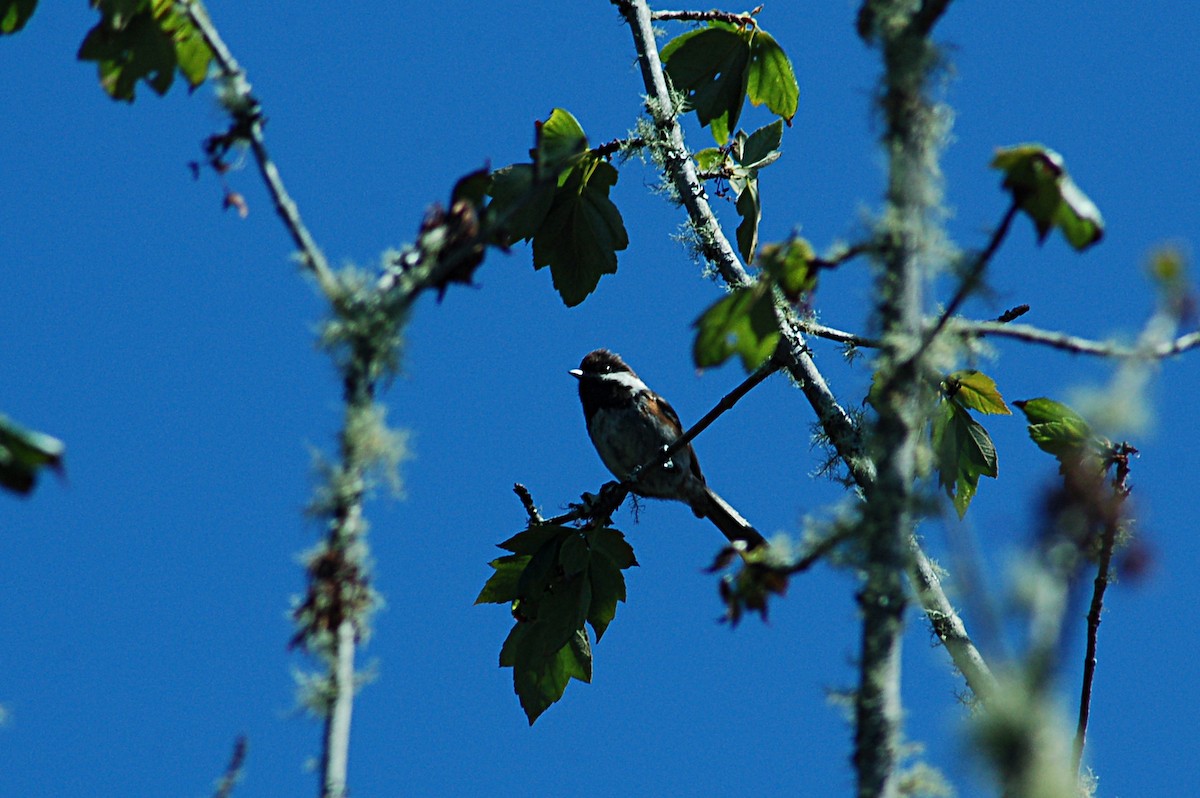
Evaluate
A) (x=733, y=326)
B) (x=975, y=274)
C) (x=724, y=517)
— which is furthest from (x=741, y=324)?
(x=724, y=517)

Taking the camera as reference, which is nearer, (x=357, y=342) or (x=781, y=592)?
(x=357, y=342)

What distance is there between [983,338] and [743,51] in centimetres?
224

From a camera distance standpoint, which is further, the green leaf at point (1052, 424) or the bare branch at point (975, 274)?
the green leaf at point (1052, 424)

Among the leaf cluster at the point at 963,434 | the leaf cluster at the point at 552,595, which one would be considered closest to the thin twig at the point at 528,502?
the leaf cluster at the point at 552,595

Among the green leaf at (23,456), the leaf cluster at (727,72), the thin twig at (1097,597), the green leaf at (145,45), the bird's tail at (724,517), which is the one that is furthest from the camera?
the bird's tail at (724,517)

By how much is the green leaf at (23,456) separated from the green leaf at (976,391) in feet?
9.40

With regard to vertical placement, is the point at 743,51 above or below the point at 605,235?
above

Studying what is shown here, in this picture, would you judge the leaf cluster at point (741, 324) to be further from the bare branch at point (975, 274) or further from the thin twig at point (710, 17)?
the thin twig at point (710, 17)

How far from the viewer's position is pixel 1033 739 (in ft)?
4.29

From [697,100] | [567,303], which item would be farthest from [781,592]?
[697,100]

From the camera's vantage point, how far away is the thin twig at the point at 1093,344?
190 cm

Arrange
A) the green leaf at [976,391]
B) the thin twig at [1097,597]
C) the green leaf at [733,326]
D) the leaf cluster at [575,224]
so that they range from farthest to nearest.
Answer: the leaf cluster at [575,224] → the green leaf at [976,391] → the thin twig at [1097,597] → the green leaf at [733,326]

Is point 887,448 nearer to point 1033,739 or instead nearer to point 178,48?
point 1033,739

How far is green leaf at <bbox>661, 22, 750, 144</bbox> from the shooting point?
4.61 m
